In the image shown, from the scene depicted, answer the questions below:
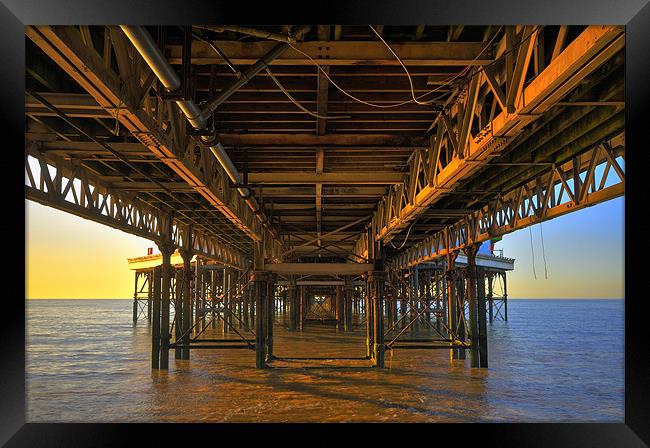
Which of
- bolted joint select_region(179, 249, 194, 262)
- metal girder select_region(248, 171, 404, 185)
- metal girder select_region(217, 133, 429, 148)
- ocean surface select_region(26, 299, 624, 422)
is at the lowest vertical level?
ocean surface select_region(26, 299, 624, 422)

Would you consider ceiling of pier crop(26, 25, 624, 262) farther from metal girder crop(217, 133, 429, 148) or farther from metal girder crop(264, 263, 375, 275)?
metal girder crop(264, 263, 375, 275)

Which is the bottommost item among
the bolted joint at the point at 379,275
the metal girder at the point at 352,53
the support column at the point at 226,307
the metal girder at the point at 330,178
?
the support column at the point at 226,307

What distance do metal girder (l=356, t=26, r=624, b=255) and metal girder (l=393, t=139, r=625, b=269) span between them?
2.92m

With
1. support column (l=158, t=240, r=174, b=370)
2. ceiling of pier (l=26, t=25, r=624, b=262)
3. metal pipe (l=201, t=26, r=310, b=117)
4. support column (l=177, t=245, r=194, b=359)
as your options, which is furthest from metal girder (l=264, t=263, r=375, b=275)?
metal pipe (l=201, t=26, r=310, b=117)

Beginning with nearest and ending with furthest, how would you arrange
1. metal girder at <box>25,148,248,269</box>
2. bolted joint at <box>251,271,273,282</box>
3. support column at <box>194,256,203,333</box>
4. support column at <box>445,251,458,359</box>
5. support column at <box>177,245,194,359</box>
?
1. metal girder at <box>25,148,248,269</box>
2. bolted joint at <box>251,271,273,282</box>
3. support column at <box>194,256,203,333</box>
4. support column at <box>177,245,194,359</box>
5. support column at <box>445,251,458,359</box>

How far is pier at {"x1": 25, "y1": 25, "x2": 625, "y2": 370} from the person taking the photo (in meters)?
6.73

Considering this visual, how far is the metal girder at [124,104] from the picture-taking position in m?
5.27

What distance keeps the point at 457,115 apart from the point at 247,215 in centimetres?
938

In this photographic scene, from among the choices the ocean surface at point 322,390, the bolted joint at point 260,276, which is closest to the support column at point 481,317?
the ocean surface at point 322,390

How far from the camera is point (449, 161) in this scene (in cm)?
1032

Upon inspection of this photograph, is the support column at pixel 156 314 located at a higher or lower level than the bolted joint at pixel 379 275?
lower

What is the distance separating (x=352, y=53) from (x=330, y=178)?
697cm
